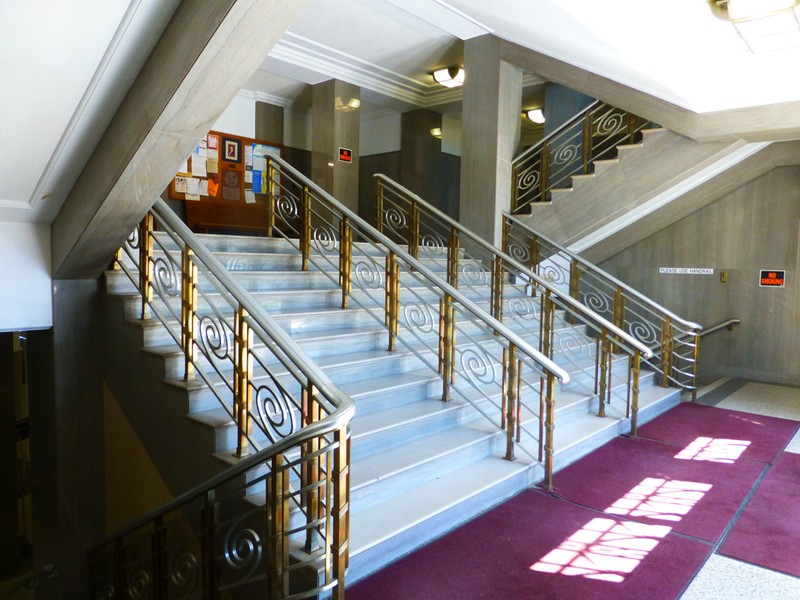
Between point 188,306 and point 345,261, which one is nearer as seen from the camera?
point 188,306

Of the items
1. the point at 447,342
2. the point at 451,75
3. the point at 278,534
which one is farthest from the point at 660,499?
the point at 451,75

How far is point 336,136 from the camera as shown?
27.0ft

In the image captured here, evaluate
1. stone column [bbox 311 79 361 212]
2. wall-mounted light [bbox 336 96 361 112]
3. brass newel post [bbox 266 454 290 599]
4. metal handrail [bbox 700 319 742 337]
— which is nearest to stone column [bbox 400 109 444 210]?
stone column [bbox 311 79 361 212]

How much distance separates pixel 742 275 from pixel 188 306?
6.49 m

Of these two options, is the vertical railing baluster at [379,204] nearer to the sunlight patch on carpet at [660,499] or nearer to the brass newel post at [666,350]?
the brass newel post at [666,350]

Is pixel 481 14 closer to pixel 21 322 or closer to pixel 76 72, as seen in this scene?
pixel 76 72

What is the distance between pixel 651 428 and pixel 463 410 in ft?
6.64

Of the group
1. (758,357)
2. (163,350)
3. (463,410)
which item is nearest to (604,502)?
(463,410)

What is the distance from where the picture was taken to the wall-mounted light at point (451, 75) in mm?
7625

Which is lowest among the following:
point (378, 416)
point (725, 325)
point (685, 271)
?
point (378, 416)

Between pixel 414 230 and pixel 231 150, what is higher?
pixel 231 150

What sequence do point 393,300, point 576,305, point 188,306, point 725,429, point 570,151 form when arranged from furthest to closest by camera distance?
point 570,151, point 725,429, point 576,305, point 393,300, point 188,306

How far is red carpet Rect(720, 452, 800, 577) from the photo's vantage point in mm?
2893

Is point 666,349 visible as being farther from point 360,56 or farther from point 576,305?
point 360,56
